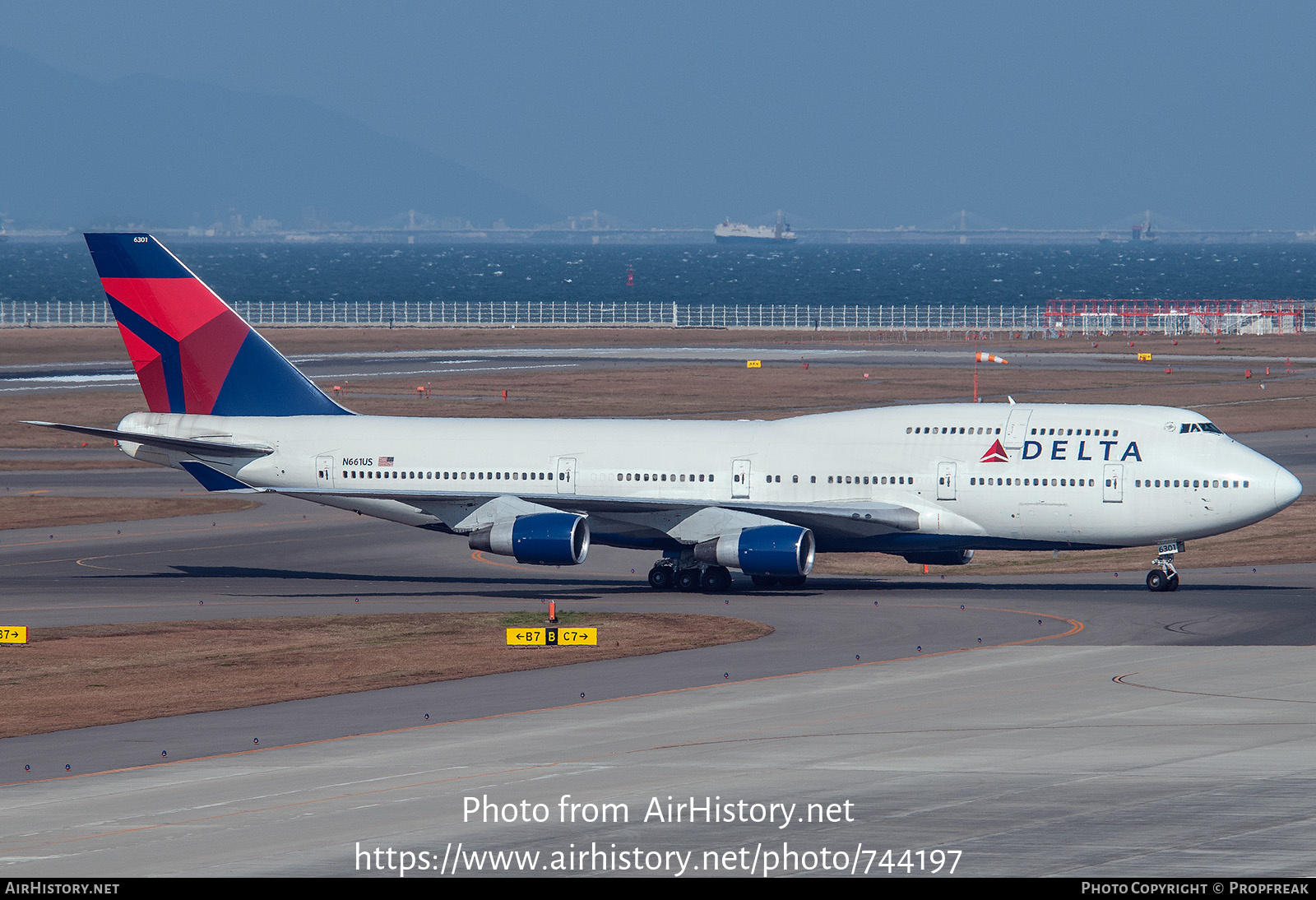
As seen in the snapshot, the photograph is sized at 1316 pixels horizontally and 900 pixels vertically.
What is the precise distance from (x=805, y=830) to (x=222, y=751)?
11685mm

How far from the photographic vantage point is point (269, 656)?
39438 mm

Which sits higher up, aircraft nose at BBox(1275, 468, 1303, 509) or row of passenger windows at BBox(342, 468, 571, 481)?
aircraft nose at BBox(1275, 468, 1303, 509)

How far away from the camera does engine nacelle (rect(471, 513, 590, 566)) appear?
155 ft

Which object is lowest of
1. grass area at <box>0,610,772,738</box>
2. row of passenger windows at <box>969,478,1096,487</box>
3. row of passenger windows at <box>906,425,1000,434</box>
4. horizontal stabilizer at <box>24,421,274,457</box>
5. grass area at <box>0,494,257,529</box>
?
grass area at <box>0,494,257,529</box>

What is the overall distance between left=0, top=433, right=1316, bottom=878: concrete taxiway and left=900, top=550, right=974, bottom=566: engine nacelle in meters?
0.98

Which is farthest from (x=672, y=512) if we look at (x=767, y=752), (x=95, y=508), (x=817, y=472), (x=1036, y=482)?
(x=95, y=508)

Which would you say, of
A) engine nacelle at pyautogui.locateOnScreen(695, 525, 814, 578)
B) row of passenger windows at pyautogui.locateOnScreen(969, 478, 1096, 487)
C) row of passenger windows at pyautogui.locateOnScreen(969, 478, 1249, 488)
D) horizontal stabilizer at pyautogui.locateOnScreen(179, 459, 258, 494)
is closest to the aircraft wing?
engine nacelle at pyautogui.locateOnScreen(695, 525, 814, 578)

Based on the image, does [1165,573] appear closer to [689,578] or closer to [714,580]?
[714,580]

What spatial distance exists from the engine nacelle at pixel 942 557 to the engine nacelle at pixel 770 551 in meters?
3.32

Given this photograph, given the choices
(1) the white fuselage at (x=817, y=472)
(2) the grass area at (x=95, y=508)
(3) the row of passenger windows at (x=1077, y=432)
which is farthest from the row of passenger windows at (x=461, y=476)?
(2) the grass area at (x=95, y=508)

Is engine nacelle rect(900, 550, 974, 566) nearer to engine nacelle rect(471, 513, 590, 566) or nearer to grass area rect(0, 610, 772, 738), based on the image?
grass area rect(0, 610, 772, 738)

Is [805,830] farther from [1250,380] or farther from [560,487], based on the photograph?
[1250,380]

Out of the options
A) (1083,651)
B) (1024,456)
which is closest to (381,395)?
(1024,456)

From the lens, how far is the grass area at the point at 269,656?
113ft
